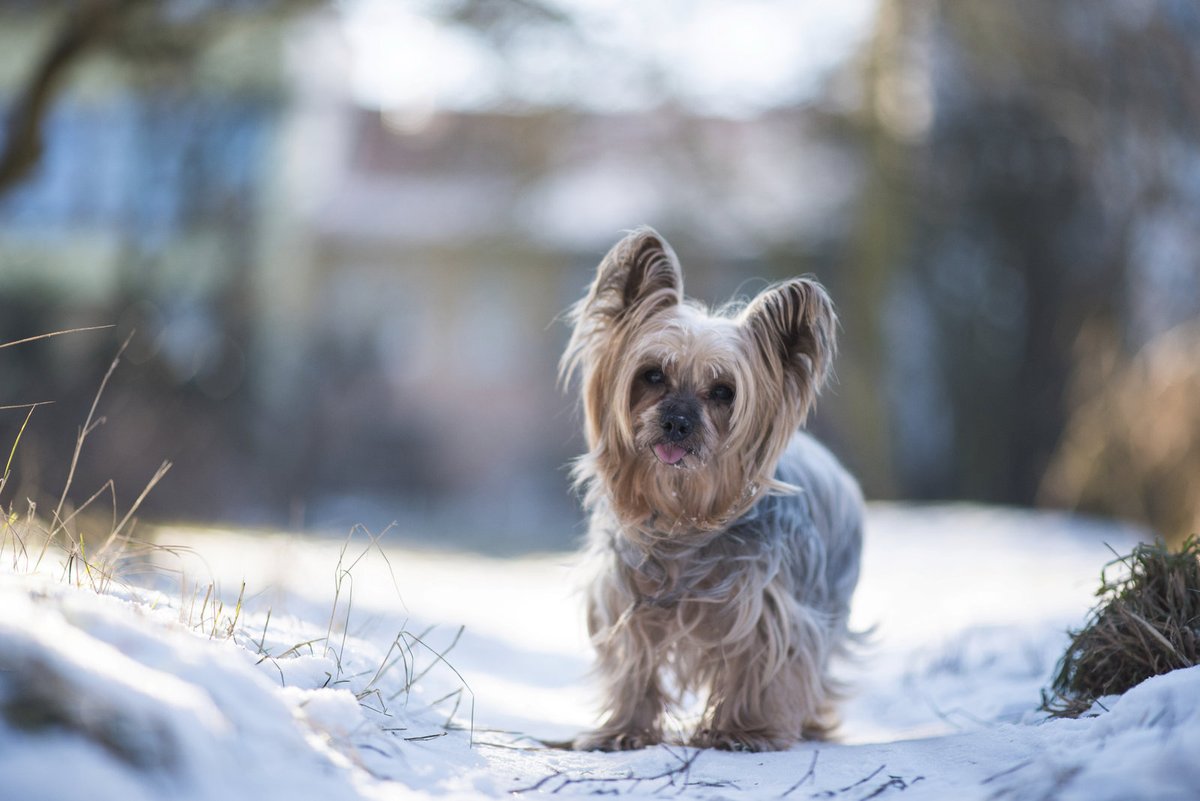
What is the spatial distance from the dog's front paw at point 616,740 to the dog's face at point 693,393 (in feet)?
2.47

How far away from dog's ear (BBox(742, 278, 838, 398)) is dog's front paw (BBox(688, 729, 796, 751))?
→ 3.93ft

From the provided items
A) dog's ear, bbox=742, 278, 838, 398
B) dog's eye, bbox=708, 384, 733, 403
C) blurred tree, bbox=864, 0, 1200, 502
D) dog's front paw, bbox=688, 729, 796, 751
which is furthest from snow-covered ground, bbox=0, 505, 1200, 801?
blurred tree, bbox=864, 0, 1200, 502

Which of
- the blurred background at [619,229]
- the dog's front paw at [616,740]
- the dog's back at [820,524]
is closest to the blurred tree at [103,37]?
the blurred background at [619,229]

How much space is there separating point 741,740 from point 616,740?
0.44m

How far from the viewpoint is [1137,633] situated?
3754 mm

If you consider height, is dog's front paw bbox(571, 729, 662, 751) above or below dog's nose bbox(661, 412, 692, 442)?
below

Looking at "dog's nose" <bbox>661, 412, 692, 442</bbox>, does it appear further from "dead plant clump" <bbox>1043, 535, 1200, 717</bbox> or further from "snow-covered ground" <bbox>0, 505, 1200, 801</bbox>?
"dead plant clump" <bbox>1043, 535, 1200, 717</bbox>

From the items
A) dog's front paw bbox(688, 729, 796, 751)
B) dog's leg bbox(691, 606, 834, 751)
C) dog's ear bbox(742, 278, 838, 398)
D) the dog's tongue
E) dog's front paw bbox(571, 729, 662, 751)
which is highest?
dog's ear bbox(742, 278, 838, 398)

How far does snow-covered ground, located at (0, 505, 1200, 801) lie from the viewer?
233cm

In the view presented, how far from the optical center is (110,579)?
3639 millimetres

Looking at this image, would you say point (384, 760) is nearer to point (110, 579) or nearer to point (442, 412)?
point (110, 579)

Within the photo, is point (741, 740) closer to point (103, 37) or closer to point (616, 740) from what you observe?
point (616, 740)

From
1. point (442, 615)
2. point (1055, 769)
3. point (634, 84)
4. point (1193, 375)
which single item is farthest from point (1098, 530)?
point (634, 84)

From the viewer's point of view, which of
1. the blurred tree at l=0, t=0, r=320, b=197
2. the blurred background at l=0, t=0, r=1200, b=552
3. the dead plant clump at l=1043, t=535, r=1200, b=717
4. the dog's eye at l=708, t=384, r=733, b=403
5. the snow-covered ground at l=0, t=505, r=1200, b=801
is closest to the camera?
the snow-covered ground at l=0, t=505, r=1200, b=801
